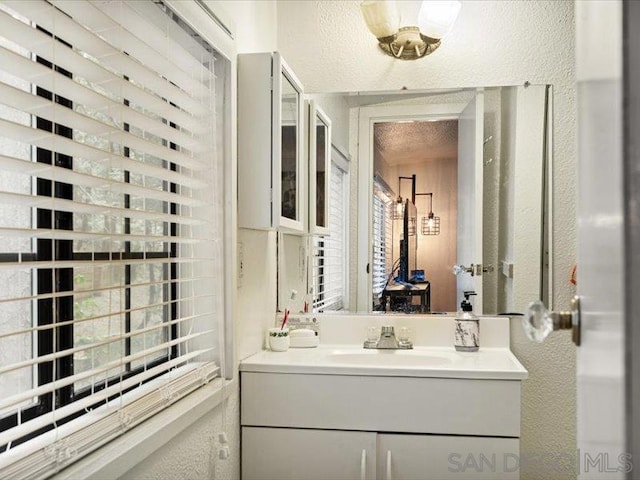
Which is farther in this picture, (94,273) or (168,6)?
(168,6)

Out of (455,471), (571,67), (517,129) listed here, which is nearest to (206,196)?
(455,471)

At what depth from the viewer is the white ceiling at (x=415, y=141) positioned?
7.63 ft

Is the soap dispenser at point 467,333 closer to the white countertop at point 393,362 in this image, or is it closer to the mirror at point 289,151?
the white countertop at point 393,362

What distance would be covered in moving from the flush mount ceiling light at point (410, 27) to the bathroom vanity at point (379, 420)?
1.26m

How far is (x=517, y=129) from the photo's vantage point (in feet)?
7.52

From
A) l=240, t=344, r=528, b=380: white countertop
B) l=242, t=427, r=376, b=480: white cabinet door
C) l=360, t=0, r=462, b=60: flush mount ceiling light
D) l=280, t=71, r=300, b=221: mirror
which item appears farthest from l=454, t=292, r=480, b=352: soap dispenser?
l=360, t=0, r=462, b=60: flush mount ceiling light

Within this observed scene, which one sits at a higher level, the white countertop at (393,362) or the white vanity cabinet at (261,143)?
the white vanity cabinet at (261,143)

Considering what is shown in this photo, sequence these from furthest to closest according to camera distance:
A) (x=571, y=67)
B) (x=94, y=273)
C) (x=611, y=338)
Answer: (x=571, y=67) < (x=94, y=273) < (x=611, y=338)

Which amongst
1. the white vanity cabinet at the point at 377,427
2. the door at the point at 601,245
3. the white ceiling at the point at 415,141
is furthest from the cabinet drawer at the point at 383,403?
the door at the point at 601,245

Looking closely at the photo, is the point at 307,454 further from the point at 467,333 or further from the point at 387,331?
the point at 467,333

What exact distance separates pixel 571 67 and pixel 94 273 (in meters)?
1.96

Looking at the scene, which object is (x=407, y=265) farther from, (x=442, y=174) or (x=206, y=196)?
(x=206, y=196)

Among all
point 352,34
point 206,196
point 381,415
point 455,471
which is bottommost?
point 455,471

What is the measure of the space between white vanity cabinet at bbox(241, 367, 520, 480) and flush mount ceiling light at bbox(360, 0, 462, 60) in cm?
132
